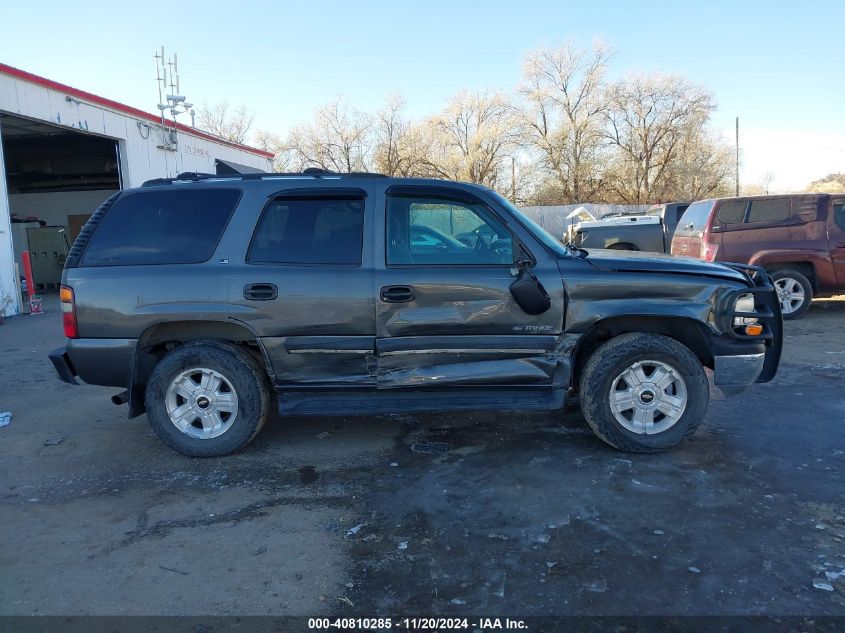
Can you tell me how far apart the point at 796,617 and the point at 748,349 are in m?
2.15

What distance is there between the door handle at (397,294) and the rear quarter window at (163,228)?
51.6 inches

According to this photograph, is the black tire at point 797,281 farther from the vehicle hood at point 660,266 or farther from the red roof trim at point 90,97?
the red roof trim at point 90,97

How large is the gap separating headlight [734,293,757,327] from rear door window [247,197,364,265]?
107 inches

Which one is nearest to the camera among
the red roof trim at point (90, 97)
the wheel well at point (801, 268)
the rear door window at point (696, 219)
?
the wheel well at point (801, 268)

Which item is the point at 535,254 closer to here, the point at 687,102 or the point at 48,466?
the point at 48,466

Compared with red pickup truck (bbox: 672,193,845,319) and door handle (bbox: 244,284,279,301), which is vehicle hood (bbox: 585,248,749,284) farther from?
red pickup truck (bbox: 672,193,845,319)

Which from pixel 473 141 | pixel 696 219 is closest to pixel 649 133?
pixel 473 141

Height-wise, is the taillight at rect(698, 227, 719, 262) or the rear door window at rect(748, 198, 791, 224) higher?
the rear door window at rect(748, 198, 791, 224)

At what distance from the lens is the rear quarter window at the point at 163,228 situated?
443 cm

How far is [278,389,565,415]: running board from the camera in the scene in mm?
4312

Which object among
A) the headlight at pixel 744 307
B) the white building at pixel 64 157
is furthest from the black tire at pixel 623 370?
the white building at pixel 64 157

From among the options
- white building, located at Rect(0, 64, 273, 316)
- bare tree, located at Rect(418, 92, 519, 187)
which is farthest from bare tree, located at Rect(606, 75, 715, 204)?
white building, located at Rect(0, 64, 273, 316)

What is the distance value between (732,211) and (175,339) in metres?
8.60

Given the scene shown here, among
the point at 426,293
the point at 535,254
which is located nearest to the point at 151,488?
the point at 426,293
